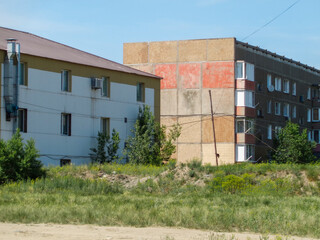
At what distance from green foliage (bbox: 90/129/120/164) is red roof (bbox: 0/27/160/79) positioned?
4763 mm

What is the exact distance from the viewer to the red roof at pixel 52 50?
4378 cm

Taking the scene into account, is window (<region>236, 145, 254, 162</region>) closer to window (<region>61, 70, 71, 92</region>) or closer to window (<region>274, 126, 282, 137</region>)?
window (<region>274, 126, 282, 137</region>)

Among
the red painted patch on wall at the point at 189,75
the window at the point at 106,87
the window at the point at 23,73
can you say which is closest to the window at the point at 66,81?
the window at the point at 23,73

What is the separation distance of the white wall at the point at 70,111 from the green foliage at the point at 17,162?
569 cm

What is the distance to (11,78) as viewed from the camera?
4084 centimetres

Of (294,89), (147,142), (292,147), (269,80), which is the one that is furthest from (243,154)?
(147,142)

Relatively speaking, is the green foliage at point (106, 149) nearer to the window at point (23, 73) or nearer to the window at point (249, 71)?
the window at point (23, 73)

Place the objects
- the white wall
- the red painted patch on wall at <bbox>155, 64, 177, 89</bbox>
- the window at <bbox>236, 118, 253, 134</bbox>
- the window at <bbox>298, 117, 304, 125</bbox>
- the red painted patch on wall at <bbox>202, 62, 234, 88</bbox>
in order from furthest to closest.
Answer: the window at <bbox>298, 117, 304, 125</bbox> → the red painted patch on wall at <bbox>155, 64, 177, 89</bbox> → the window at <bbox>236, 118, 253, 134</bbox> → the red painted patch on wall at <bbox>202, 62, 234, 88</bbox> → the white wall

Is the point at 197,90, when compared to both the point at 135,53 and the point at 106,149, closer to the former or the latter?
the point at 135,53

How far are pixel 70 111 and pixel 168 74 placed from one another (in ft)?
81.6

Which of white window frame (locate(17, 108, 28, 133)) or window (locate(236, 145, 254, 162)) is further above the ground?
white window frame (locate(17, 108, 28, 133))

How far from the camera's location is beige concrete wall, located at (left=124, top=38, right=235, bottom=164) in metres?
67.4

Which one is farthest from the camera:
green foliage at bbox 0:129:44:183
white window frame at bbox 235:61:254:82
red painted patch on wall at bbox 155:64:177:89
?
red painted patch on wall at bbox 155:64:177:89

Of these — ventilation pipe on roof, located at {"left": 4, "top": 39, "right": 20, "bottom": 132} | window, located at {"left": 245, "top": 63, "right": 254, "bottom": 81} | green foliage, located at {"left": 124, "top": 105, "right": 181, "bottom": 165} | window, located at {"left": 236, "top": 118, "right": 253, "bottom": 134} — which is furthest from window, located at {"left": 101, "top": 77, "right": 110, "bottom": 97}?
window, located at {"left": 245, "top": 63, "right": 254, "bottom": 81}
